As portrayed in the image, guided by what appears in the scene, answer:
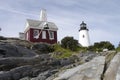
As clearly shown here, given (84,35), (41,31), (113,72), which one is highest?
(41,31)

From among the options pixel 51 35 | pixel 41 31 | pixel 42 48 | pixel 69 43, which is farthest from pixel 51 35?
pixel 42 48

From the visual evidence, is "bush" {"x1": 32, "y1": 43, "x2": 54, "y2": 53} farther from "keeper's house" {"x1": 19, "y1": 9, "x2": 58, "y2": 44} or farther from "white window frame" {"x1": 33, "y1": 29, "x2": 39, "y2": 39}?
"white window frame" {"x1": 33, "y1": 29, "x2": 39, "y2": 39}

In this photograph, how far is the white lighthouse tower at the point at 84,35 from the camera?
67.1 meters

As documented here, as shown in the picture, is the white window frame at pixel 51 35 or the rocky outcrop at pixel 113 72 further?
the white window frame at pixel 51 35

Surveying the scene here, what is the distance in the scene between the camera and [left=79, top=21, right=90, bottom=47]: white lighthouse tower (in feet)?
220

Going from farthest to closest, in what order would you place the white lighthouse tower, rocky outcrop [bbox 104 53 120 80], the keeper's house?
the white lighthouse tower < the keeper's house < rocky outcrop [bbox 104 53 120 80]

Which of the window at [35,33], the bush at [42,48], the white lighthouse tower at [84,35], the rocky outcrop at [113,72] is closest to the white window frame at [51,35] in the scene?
the window at [35,33]

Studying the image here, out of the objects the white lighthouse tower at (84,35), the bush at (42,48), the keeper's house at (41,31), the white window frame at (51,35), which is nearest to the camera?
the bush at (42,48)

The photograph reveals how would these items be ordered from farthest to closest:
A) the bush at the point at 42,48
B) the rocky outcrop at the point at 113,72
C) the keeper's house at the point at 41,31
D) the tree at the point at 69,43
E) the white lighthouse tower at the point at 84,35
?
1. the white lighthouse tower at the point at 84,35
2. the keeper's house at the point at 41,31
3. the tree at the point at 69,43
4. the bush at the point at 42,48
5. the rocky outcrop at the point at 113,72

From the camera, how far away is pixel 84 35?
67875mm

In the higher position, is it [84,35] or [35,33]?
[35,33]

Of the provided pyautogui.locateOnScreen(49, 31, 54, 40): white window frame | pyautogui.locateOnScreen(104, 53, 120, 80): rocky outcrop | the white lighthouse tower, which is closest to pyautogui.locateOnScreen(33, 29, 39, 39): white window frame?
pyautogui.locateOnScreen(49, 31, 54, 40): white window frame

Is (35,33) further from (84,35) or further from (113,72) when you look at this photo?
(113,72)

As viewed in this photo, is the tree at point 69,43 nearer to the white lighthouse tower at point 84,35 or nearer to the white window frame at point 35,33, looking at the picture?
the white window frame at point 35,33
